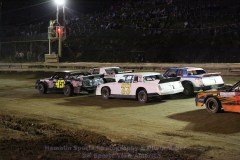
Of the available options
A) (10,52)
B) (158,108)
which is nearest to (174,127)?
(158,108)

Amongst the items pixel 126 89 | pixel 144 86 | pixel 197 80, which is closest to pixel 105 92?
pixel 126 89

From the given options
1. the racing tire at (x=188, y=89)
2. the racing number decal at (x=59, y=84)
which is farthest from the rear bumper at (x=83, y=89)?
the racing tire at (x=188, y=89)

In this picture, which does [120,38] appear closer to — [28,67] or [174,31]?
[174,31]

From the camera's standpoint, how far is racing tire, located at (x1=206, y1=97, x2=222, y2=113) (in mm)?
14391

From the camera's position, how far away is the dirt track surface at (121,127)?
961 cm

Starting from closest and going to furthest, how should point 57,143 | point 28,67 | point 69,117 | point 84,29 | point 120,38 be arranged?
point 57,143
point 69,117
point 28,67
point 120,38
point 84,29

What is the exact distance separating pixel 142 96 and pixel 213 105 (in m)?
4.28

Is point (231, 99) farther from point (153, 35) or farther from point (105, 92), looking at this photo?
point (153, 35)

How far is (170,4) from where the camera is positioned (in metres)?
49.6

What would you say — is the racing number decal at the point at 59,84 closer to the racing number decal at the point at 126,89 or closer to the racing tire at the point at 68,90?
the racing tire at the point at 68,90

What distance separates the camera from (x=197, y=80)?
19.0m

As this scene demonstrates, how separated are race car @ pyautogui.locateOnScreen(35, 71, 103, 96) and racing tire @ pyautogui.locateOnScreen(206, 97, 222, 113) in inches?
333

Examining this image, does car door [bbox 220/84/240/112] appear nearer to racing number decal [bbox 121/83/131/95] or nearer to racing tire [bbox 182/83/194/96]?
racing tire [bbox 182/83/194/96]

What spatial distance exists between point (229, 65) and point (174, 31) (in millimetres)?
17861
